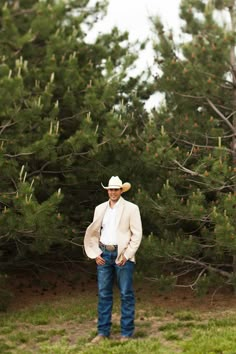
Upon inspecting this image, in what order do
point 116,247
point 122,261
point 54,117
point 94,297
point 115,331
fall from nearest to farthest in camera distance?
point 122,261, point 116,247, point 115,331, point 54,117, point 94,297

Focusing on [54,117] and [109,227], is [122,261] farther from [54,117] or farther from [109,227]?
[54,117]

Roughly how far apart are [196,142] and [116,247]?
139 inches

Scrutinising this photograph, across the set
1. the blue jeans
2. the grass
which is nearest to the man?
the blue jeans

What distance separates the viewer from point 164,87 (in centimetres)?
871

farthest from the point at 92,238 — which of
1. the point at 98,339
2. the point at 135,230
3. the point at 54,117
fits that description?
the point at 54,117

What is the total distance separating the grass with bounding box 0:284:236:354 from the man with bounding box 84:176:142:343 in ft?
1.11

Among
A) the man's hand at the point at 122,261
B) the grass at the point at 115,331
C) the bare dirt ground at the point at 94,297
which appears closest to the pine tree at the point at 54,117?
the bare dirt ground at the point at 94,297

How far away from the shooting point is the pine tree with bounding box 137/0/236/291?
796 cm

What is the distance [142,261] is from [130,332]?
112 inches

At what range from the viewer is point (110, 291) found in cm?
605

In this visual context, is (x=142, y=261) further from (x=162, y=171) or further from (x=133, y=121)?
(x=133, y=121)

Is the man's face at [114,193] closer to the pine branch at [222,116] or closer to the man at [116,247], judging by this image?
the man at [116,247]

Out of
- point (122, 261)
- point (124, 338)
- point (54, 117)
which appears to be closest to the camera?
point (122, 261)

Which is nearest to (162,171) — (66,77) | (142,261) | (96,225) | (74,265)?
(142,261)
